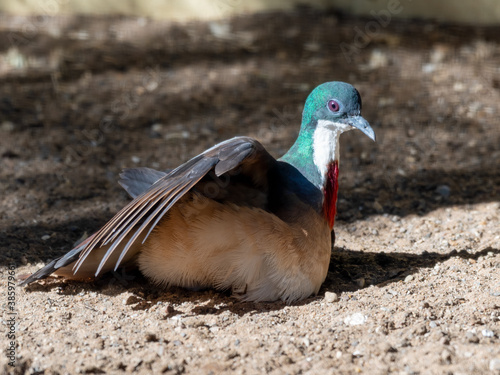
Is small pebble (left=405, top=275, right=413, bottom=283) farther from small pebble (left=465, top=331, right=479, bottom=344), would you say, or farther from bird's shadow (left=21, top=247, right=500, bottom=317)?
small pebble (left=465, top=331, right=479, bottom=344)

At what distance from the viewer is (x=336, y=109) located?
11.4 feet

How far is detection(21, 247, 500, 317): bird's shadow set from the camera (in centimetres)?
332

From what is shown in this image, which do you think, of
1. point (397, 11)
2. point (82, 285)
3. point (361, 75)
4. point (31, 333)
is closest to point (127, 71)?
point (361, 75)

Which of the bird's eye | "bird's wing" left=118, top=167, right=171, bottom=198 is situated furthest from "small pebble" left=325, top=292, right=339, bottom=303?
"bird's wing" left=118, top=167, right=171, bottom=198

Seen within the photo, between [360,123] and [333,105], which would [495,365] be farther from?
[333,105]

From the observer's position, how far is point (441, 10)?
25.6 feet

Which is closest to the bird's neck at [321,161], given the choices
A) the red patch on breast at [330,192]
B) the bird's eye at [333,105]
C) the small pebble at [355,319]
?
the red patch on breast at [330,192]

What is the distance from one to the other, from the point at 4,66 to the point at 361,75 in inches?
153

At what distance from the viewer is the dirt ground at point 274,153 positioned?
9.32 feet

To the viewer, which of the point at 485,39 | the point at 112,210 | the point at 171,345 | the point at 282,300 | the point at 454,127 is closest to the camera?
the point at 171,345

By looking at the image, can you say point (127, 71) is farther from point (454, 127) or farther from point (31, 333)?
point (31, 333)

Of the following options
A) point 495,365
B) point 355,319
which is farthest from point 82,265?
point 495,365

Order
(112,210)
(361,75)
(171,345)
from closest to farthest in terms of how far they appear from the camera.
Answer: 1. (171,345)
2. (112,210)
3. (361,75)

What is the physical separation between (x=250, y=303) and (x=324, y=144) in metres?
0.96
